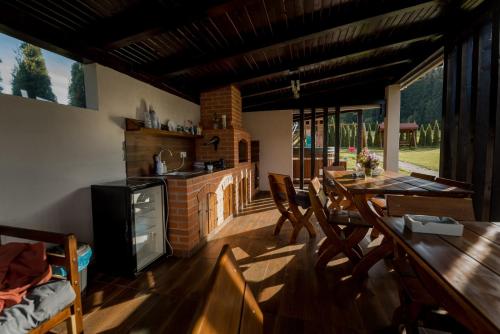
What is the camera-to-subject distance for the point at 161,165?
2961mm

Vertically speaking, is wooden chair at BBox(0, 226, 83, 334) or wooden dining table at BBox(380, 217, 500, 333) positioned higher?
wooden dining table at BBox(380, 217, 500, 333)

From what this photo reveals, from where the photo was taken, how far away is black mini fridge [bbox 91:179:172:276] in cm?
200

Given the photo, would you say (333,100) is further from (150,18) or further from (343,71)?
(150,18)

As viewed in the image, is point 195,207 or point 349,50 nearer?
point 195,207

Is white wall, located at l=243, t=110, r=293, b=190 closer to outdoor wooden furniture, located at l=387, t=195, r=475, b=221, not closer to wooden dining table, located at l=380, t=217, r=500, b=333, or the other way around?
outdoor wooden furniture, located at l=387, t=195, r=475, b=221

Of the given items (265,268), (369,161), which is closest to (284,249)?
(265,268)

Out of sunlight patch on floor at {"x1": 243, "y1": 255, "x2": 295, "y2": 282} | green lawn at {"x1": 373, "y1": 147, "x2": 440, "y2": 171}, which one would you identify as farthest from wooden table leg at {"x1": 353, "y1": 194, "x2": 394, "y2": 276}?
green lawn at {"x1": 373, "y1": 147, "x2": 440, "y2": 171}

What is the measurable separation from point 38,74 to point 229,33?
182 centimetres

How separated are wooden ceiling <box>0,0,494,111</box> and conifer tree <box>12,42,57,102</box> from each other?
0.12 metres

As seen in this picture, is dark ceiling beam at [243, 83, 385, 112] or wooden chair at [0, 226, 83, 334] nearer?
wooden chair at [0, 226, 83, 334]

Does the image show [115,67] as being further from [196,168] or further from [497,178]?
[497,178]

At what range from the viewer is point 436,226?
3.57 ft

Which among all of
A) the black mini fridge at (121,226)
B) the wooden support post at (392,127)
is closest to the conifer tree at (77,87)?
the black mini fridge at (121,226)

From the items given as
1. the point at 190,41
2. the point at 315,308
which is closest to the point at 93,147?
the point at 190,41
